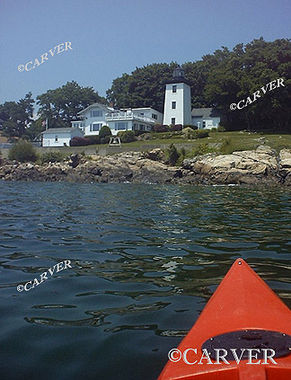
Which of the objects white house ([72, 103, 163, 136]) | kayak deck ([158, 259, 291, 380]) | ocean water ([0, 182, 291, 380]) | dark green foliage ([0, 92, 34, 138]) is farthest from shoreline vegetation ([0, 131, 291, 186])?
dark green foliage ([0, 92, 34, 138])

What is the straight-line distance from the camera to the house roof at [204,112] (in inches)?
2473

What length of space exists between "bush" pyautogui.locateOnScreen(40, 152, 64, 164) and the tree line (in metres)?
24.3

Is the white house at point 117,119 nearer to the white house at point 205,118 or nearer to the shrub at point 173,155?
the white house at point 205,118

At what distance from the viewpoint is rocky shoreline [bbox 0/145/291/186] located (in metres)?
35.3

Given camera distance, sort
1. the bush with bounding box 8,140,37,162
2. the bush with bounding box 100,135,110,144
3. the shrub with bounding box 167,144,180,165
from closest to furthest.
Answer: the shrub with bounding box 167,144,180,165 → the bush with bounding box 8,140,37,162 → the bush with bounding box 100,135,110,144

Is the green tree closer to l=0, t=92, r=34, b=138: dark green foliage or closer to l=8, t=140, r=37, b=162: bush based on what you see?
l=0, t=92, r=34, b=138: dark green foliage

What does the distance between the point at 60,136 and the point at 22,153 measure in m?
14.0

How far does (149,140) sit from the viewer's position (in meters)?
54.7

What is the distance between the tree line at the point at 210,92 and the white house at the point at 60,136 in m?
14.9

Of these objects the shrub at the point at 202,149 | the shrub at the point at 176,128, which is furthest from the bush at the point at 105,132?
the shrub at the point at 202,149

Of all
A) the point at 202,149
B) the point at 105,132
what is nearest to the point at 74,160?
the point at 105,132

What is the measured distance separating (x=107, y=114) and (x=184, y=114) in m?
13.0

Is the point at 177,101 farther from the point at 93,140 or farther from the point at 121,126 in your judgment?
the point at 93,140

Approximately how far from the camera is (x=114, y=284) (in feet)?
18.9
